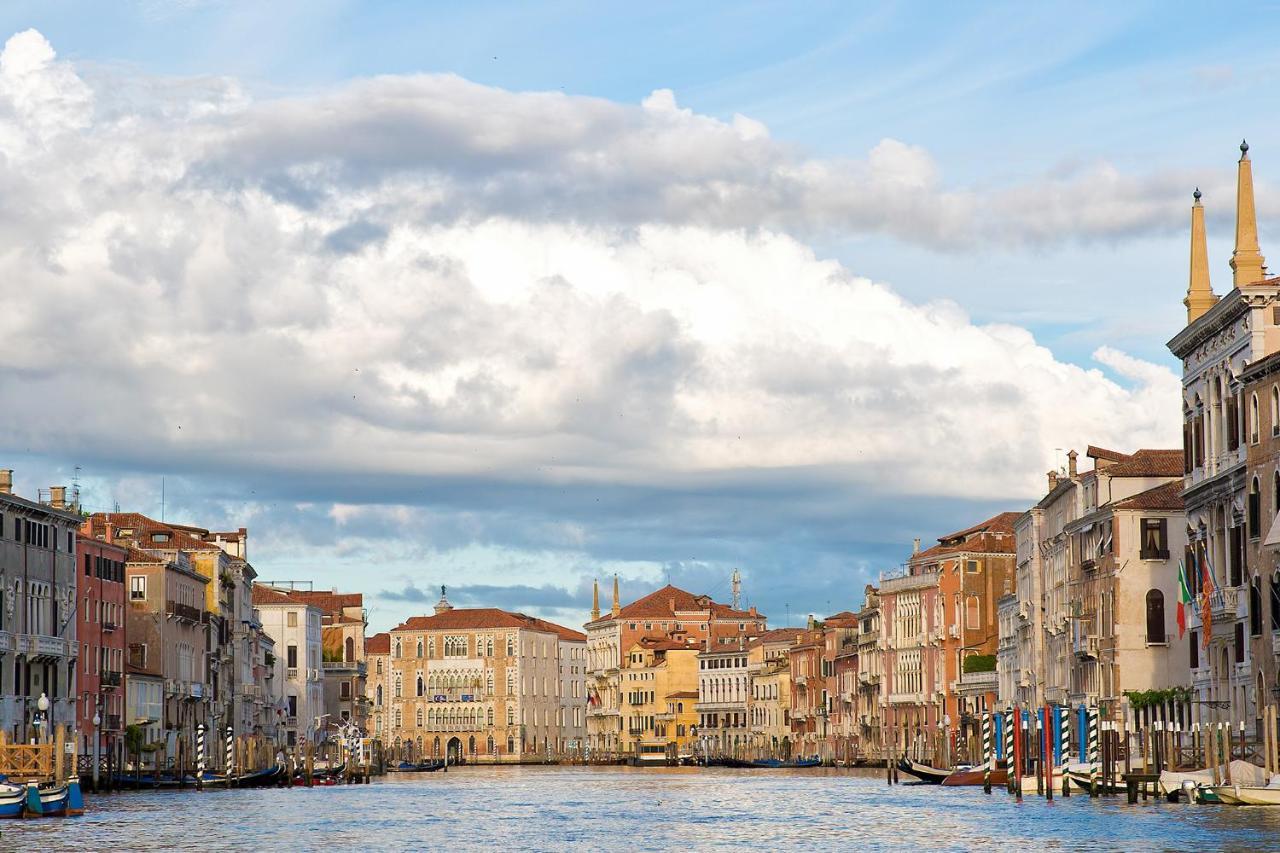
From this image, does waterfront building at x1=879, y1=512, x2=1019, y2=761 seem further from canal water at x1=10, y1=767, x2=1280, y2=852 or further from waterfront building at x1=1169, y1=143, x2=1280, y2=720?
waterfront building at x1=1169, y1=143, x2=1280, y2=720

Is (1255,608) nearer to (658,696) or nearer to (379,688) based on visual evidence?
(658,696)

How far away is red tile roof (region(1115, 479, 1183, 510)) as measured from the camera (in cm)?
6562

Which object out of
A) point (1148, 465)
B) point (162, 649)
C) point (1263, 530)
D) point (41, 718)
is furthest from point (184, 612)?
point (1263, 530)

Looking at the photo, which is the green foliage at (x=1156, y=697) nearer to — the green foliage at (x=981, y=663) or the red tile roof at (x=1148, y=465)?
the red tile roof at (x=1148, y=465)

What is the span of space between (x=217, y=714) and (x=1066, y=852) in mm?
61505

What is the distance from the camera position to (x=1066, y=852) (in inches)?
1428

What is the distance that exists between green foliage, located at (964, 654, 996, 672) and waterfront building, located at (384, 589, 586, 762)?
68038 mm

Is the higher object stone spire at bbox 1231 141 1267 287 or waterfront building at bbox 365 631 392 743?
stone spire at bbox 1231 141 1267 287

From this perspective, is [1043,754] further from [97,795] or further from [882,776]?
[882,776]

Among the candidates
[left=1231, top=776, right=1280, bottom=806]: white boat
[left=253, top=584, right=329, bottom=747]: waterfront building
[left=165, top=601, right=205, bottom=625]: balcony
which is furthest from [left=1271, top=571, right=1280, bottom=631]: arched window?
[left=253, top=584, right=329, bottom=747]: waterfront building

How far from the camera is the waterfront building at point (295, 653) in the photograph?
122000mm

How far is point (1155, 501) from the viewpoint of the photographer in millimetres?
65875

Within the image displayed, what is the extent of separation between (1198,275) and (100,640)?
3698 centimetres

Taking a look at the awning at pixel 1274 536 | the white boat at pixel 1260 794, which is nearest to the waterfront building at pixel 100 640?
the awning at pixel 1274 536
